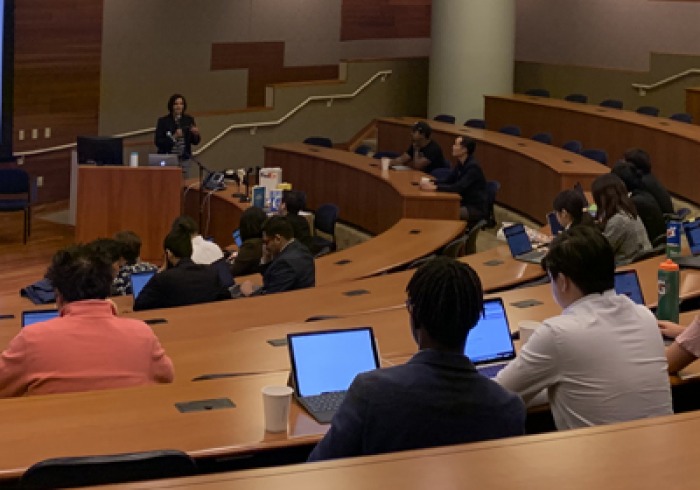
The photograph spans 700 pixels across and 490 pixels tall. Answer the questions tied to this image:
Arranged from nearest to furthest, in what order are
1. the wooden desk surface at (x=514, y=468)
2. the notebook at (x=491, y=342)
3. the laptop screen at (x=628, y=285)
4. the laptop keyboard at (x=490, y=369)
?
the wooden desk surface at (x=514, y=468), the laptop keyboard at (x=490, y=369), the notebook at (x=491, y=342), the laptop screen at (x=628, y=285)

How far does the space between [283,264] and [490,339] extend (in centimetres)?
259

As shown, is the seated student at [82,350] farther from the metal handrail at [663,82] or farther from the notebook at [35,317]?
the metal handrail at [663,82]

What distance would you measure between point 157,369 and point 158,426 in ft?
1.90

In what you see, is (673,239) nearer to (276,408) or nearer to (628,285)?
(628,285)

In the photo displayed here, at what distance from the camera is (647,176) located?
827cm

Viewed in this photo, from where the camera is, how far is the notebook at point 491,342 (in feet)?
13.6

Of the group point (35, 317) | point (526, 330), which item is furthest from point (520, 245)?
point (35, 317)

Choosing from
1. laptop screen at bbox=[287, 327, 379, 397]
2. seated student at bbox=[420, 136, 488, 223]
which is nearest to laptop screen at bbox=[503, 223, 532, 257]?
seated student at bbox=[420, 136, 488, 223]

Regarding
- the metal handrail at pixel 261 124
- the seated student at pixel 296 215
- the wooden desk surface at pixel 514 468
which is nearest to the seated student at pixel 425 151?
the seated student at pixel 296 215

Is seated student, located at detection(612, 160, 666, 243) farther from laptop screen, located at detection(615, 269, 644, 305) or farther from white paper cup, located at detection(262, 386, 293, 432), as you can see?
white paper cup, located at detection(262, 386, 293, 432)

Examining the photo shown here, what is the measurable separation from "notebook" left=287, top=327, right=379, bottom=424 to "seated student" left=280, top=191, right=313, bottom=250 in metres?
4.44

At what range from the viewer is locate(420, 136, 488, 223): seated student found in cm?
987

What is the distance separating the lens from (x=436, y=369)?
2803mm

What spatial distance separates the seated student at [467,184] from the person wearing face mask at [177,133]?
128 inches
